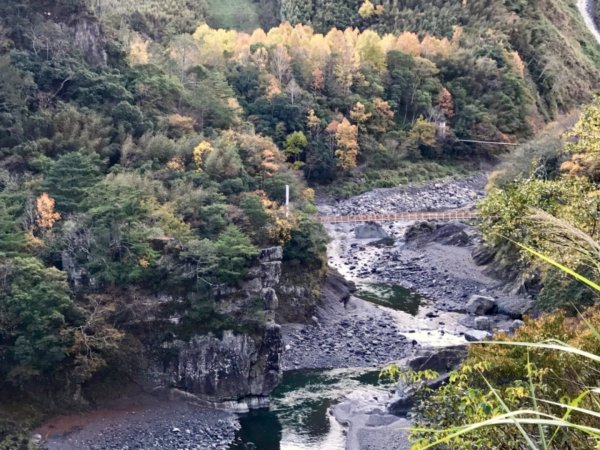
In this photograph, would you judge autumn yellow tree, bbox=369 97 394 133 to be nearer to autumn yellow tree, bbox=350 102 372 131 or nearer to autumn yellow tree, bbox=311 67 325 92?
autumn yellow tree, bbox=350 102 372 131

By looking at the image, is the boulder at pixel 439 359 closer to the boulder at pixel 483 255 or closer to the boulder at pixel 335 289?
the boulder at pixel 335 289

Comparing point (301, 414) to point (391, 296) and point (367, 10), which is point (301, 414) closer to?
point (391, 296)

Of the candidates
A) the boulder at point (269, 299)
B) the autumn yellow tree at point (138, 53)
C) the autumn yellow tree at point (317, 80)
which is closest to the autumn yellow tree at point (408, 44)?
the autumn yellow tree at point (317, 80)

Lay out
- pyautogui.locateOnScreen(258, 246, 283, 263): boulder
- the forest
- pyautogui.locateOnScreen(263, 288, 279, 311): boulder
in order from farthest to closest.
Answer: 1. pyautogui.locateOnScreen(258, 246, 283, 263): boulder
2. pyautogui.locateOnScreen(263, 288, 279, 311): boulder
3. the forest

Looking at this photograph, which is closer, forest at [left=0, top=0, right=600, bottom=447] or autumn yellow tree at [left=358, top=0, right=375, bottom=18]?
forest at [left=0, top=0, right=600, bottom=447]

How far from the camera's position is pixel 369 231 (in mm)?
46469

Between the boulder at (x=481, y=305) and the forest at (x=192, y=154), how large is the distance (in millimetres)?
5028

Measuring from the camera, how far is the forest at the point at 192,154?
78.6ft

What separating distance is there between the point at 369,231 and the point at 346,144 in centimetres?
980

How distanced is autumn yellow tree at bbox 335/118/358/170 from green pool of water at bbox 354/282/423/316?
678 inches

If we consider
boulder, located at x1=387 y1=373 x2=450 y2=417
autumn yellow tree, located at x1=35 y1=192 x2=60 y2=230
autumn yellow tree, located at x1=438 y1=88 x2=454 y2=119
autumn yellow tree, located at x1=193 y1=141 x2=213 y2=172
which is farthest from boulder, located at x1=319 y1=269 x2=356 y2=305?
autumn yellow tree, located at x1=438 y1=88 x2=454 y2=119

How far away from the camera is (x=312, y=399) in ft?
82.5

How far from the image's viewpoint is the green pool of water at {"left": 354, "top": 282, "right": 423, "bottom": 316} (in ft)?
116

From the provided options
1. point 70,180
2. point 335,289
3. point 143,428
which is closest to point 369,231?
point 335,289
